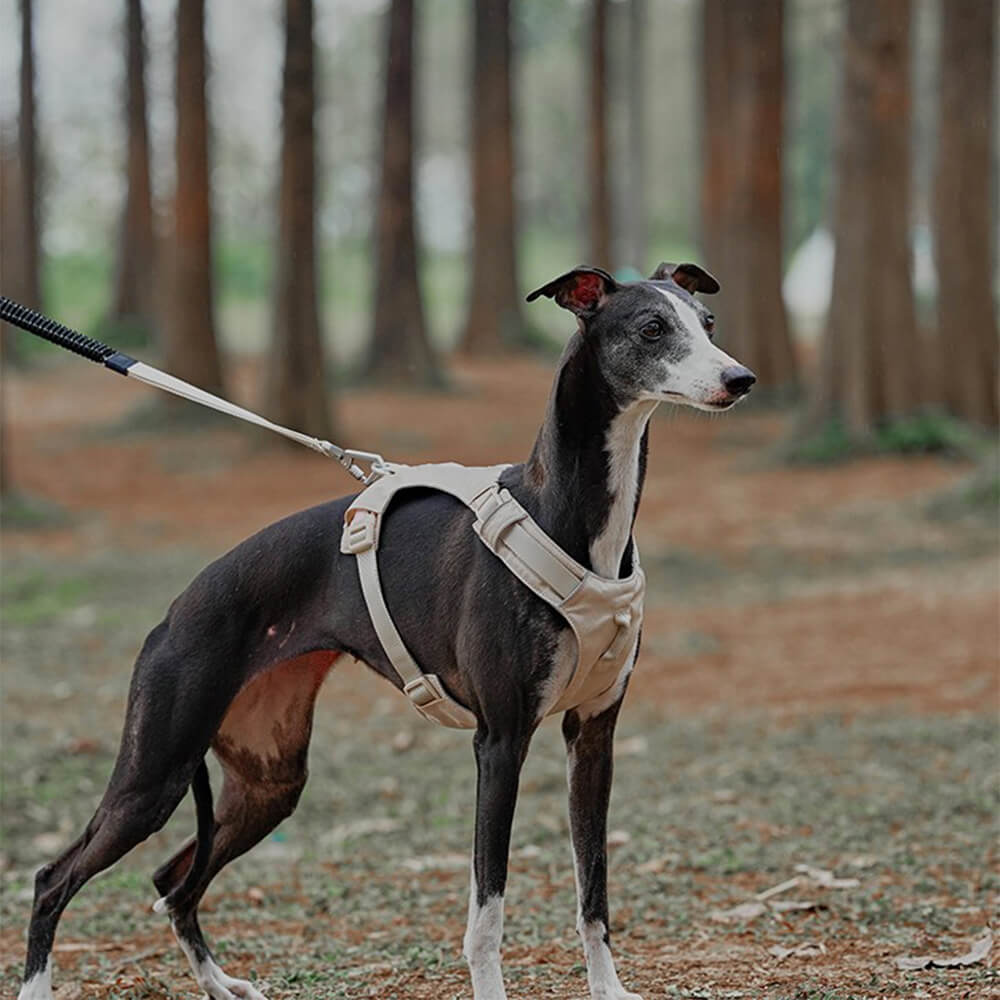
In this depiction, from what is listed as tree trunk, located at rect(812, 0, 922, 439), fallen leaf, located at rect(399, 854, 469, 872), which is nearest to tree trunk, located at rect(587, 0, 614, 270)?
tree trunk, located at rect(812, 0, 922, 439)

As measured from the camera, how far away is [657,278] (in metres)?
4.65

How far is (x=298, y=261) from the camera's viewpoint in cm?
2111

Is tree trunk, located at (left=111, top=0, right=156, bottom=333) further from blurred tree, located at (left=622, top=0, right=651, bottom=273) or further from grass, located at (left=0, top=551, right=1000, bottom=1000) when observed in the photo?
grass, located at (left=0, top=551, right=1000, bottom=1000)

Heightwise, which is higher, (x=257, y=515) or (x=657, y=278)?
(x=657, y=278)

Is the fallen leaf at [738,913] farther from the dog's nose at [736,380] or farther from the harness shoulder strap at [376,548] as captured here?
the dog's nose at [736,380]

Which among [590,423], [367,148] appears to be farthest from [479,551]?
[367,148]

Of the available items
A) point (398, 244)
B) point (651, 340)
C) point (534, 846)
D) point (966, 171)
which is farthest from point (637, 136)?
point (651, 340)

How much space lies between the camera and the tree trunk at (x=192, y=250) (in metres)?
21.7

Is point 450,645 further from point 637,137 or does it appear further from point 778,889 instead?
point 637,137

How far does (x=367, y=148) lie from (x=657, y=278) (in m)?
63.0

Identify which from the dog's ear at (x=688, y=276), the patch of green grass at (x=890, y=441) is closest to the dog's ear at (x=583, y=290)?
the dog's ear at (x=688, y=276)

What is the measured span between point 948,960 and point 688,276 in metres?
2.18

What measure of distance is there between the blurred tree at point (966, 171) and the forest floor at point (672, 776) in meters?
3.35

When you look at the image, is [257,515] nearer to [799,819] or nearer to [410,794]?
[410,794]
